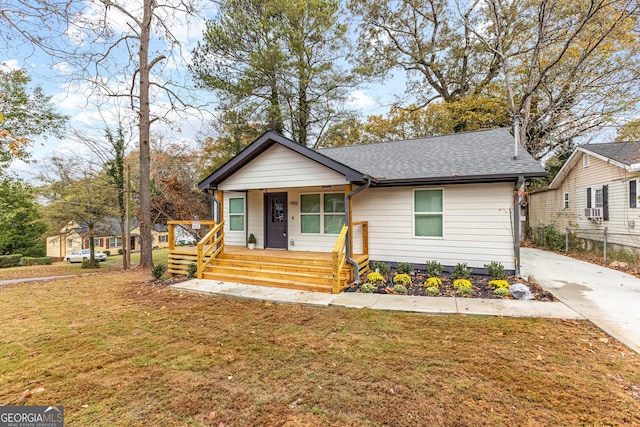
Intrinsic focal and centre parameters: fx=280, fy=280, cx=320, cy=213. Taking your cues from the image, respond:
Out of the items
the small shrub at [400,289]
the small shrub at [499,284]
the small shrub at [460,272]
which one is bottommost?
the small shrub at [400,289]

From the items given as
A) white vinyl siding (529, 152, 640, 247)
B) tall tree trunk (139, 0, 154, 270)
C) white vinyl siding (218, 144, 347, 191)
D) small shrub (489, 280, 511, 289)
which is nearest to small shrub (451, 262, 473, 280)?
small shrub (489, 280, 511, 289)

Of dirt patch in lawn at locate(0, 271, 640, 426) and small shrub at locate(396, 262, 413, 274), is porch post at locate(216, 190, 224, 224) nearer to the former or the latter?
dirt patch in lawn at locate(0, 271, 640, 426)

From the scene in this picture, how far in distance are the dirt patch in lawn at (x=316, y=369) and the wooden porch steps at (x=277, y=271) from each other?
4.71ft

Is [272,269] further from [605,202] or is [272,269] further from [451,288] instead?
[605,202]

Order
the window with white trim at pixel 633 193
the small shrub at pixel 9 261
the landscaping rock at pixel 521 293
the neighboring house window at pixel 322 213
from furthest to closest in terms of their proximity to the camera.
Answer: the small shrub at pixel 9 261, the window with white trim at pixel 633 193, the neighboring house window at pixel 322 213, the landscaping rock at pixel 521 293

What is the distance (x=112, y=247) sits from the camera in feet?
118

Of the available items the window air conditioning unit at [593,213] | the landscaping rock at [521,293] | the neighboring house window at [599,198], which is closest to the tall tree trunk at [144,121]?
the landscaping rock at [521,293]

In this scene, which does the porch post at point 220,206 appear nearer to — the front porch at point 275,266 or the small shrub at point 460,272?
the front porch at point 275,266

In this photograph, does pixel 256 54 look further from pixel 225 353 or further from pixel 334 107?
pixel 225 353

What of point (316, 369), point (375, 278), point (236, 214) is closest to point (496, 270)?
point (375, 278)

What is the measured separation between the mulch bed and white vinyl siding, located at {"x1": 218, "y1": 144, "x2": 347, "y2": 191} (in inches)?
104

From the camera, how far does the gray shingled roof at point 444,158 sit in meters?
6.94

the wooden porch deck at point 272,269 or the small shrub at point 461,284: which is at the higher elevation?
the wooden porch deck at point 272,269

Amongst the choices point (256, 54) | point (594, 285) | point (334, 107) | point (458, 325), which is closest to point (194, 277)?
point (458, 325)
